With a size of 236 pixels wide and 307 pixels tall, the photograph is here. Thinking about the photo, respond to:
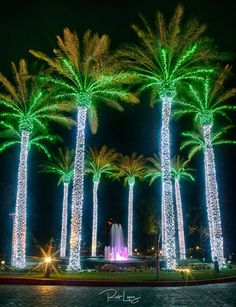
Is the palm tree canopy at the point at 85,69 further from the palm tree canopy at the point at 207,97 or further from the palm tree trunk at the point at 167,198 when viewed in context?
the palm tree canopy at the point at 207,97

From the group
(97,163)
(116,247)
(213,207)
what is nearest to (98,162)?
(97,163)

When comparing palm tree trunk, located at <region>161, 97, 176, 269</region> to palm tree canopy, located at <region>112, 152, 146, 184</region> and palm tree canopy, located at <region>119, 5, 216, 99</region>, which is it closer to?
palm tree canopy, located at <region>119, 5, 216, 99</region>

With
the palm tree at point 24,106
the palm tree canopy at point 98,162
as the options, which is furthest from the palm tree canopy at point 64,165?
the palm tree at point 24,106

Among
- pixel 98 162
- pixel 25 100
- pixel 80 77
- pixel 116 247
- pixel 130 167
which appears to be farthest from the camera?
pixel 130 167

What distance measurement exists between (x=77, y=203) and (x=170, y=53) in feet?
37.4

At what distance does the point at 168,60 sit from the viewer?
27641 millimetres

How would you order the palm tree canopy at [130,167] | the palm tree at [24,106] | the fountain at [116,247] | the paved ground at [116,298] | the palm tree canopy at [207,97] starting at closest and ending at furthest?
1. the paved ground at [116,298]
2. the palm tree at [24,106]
3. the palm tree canopy at [207,97]
4. the fountain at [116,247]
5. the palm tree canopy at [130,167]

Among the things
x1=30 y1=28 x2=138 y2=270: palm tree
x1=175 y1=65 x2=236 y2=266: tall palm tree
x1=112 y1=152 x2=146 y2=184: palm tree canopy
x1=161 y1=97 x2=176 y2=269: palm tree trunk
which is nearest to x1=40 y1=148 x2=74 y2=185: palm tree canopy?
x1=112 y1=152 x2=146 y2=184: palm tree canopy

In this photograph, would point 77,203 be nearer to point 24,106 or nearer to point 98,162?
point 24,106

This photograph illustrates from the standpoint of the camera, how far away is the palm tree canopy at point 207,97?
31.6m

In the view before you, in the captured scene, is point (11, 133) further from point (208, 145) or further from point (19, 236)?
point (208, 145)

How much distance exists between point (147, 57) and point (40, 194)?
132 feet

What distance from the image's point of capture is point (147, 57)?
27.8 m

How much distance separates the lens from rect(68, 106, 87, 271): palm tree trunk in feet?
85.4
